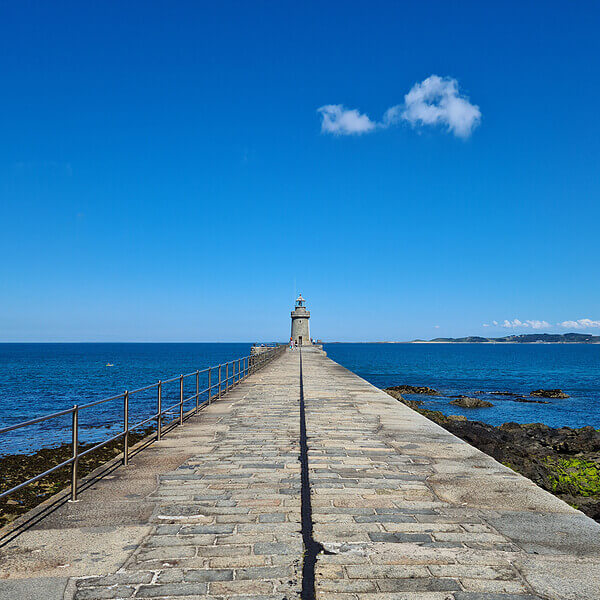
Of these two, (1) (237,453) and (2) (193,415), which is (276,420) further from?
(1) (237,453)

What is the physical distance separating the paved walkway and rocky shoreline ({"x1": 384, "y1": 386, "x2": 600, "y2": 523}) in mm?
3942

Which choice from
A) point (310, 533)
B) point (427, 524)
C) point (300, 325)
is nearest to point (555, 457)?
point (427, 524)

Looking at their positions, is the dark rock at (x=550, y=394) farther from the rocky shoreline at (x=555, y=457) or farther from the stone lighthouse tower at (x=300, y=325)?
the stone lighthouse tower at (x=300, y=325)

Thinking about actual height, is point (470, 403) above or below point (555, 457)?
below

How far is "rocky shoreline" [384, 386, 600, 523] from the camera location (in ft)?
32.3

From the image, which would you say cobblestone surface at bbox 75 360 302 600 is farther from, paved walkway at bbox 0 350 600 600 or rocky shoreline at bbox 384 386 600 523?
rocky shoreline at bbox 384 386 600 523

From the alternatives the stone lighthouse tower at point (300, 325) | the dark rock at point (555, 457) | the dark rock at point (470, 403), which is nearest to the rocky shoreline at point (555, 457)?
the dark rock at point (555, 457)

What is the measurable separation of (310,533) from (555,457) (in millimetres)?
12794

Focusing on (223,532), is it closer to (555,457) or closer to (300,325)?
(555,457)

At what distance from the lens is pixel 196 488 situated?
5.41 m

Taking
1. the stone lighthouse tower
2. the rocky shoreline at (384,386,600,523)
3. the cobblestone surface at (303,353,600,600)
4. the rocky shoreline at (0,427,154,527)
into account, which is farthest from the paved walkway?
the stone lighthouse tower

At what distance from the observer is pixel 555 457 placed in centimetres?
1448

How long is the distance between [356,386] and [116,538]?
1290 centimetres

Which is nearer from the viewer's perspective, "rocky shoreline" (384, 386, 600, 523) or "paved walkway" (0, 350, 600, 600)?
"paved walkway" (0, 350, 600, 600)
